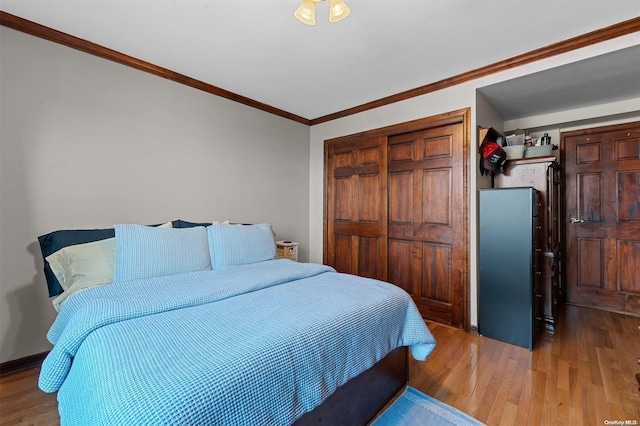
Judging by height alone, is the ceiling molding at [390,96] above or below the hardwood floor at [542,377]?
above

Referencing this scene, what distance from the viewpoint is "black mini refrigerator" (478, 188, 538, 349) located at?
7.63 ft

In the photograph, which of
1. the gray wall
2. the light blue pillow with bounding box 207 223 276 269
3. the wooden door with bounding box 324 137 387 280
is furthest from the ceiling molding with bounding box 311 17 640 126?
the light blue pillow with bounding box 207 223 276 269

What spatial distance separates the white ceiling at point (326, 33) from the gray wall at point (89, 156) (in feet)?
0.96

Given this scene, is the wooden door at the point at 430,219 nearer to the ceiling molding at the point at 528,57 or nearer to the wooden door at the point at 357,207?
the wooden door at the point at 357,207

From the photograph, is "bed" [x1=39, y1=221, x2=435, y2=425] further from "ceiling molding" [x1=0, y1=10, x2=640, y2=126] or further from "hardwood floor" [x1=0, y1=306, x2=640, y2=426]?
"ceiling molding" [x1=0, y1=10, x2=640, y2=126]

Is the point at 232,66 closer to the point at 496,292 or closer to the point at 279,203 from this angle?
the point at 279,203

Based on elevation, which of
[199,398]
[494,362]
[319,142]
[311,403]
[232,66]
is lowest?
[494,362]

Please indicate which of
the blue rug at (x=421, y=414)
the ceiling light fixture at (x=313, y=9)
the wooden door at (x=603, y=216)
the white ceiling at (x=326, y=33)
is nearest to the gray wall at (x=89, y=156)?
the white ceiling at (x=326, y=33)

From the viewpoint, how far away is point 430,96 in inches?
116

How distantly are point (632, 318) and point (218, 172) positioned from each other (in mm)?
4759

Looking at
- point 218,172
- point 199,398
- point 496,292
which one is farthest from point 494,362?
point 218,172

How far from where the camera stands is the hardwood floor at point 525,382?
1585 mm

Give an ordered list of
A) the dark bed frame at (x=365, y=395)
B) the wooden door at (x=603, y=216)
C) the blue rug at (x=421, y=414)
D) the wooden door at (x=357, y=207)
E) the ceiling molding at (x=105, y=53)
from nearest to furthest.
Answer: the dark bed frame at (x=365, y=395), the blue rug at (x=421, y=414), the ceiling molding at (x=105, y=53), the wooden door at (x=603, y=216), the wooden door at (x=357, y=207)

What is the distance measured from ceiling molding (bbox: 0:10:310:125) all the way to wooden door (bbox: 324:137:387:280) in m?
1.37
